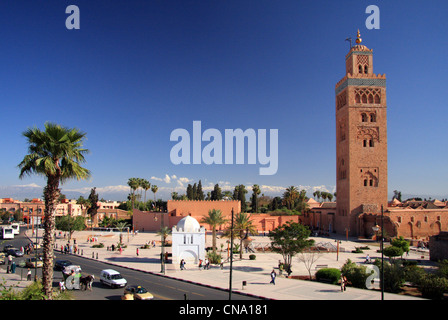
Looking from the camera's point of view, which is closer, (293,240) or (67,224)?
(293,240)

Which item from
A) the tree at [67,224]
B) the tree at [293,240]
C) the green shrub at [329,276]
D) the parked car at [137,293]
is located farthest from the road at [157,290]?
the tree at [67,224]

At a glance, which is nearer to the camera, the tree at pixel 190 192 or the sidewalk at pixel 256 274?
the sidewalk at pixel 256 274

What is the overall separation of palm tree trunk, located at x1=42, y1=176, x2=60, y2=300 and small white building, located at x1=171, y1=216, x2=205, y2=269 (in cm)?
1591

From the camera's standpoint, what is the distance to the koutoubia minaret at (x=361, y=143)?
55.6 meters

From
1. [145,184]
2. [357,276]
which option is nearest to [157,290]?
[357,276]

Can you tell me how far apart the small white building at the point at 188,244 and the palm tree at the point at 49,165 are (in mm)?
15987

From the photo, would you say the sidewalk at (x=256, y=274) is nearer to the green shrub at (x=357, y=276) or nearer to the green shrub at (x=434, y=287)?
the green shrub at (x=357, y=276)

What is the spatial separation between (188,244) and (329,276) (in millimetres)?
12624

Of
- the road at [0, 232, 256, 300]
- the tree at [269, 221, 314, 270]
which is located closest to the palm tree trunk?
the road at [0, 232, 256, 300]

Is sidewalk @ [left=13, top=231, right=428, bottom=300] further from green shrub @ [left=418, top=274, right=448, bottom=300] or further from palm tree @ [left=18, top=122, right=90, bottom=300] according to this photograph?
palm tree @ [left=18, top=122, right=90, bottom=300]

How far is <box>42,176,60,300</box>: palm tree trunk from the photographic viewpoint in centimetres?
1459

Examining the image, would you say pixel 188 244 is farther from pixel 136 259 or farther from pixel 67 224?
pixel 67 224

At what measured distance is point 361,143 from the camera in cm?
5691
